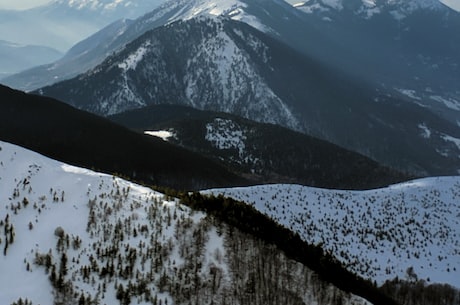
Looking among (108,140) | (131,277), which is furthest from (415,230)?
(108,140)

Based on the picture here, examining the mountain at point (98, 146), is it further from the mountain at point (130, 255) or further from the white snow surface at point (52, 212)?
the mountain at point (130, 255)

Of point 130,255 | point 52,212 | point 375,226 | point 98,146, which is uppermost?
point 98,146

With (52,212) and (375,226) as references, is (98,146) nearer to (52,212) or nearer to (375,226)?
(375,226)

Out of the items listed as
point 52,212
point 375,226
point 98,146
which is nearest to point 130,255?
point 52,212

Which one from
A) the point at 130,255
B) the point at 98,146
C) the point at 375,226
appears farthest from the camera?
the point at 98,146

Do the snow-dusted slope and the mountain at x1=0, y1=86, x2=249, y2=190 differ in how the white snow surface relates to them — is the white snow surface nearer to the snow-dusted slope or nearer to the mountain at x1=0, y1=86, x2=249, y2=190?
the snow-dusted slope

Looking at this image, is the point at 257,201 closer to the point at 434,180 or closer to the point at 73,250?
the point at 73,250
